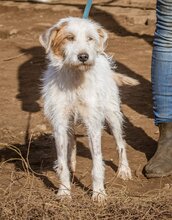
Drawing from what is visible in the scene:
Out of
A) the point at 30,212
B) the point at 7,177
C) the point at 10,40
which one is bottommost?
the point at 10,40

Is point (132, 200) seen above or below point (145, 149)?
above

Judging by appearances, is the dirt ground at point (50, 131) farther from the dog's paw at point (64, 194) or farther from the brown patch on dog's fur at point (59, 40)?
the brown patch on dog's fur at point (59, 40)

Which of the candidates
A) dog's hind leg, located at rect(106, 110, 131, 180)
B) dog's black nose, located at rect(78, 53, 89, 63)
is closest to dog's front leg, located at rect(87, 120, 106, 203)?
dog's hind leg, located at rect(106, 110, 131, 180)

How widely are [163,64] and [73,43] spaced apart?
93 centimetres

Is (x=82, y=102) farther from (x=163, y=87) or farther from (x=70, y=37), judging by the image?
(x=163, y=87)

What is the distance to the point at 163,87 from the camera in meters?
5.68

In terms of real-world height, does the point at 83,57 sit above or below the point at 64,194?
above

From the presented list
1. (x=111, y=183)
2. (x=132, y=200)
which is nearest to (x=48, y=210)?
(x=132, y=200)

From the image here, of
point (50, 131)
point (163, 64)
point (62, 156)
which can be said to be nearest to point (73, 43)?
point (62, 156)

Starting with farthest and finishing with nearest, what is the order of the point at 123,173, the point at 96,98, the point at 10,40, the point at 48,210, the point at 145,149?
the point at 10,40, the point at 145,149, the point at 123,173, the point at 96,98, the point at 48,210

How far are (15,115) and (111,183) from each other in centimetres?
217

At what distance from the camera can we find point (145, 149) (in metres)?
6.24

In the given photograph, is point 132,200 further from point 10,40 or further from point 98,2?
point 98,2

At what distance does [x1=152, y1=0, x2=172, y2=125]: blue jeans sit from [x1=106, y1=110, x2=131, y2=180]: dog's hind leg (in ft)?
1.02
